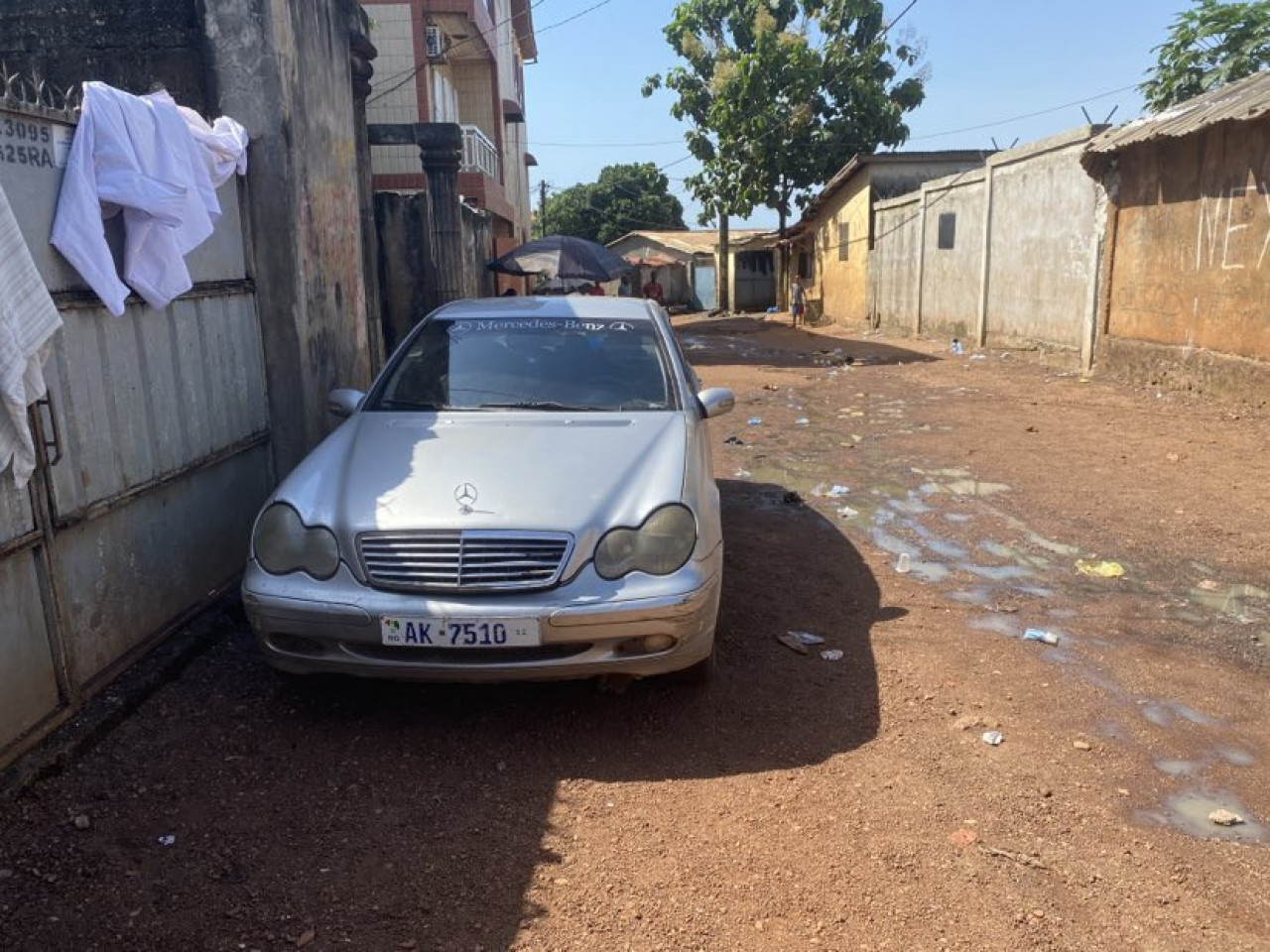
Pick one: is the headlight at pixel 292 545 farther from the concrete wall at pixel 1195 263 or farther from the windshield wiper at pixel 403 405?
the concrete wall at pixel 1195 263

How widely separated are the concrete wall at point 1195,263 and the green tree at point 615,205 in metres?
45.7

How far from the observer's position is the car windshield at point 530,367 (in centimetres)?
457

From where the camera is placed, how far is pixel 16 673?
3.33 metres

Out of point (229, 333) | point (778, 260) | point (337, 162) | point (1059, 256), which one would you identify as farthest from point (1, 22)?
point (778, 260)

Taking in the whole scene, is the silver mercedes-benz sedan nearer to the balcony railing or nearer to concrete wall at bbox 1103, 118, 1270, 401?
concrete wall at bbox 1103, 118, 1270, 401

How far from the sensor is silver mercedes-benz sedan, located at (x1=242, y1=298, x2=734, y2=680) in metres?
3.32

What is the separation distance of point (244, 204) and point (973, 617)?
443 cm

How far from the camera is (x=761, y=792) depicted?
10.5ft

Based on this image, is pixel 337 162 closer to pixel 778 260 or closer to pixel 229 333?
pixel 229 333

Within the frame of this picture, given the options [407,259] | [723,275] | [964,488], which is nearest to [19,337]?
[964,488]

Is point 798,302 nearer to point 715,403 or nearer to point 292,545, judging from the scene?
point 715,403

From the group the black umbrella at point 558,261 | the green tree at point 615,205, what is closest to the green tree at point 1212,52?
the black umbrella at point 558,261

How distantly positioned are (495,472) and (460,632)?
0.70 meters

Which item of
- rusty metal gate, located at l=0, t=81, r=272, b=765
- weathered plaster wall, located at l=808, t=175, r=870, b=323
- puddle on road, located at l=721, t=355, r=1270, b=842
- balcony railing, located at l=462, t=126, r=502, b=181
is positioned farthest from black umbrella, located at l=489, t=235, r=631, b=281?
rusty metal gate, located at l=0, t=81, r=272, b=765
